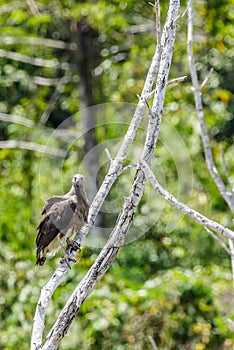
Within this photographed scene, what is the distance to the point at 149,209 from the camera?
26.3 feet

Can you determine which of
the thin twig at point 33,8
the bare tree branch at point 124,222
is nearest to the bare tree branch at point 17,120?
the thin twig at point 33,8

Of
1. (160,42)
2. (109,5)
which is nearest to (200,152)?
(109,5)

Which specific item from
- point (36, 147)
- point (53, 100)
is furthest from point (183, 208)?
point (53, 100)

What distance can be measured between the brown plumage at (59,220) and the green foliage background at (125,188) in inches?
86.1

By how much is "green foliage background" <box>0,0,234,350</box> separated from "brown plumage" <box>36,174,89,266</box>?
2.19 metres

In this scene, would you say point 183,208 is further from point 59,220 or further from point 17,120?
point 17,120

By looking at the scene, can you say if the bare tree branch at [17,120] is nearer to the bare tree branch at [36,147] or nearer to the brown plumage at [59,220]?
the bare tree branch at [36,147]

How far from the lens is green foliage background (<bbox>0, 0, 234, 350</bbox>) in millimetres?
7020

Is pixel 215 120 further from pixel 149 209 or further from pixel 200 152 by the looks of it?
pixel 149 209

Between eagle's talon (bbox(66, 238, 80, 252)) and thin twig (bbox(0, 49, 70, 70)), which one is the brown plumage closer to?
eagle's talon (bbox(66, 238, 80, 252))

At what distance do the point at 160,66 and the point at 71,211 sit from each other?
1397mm

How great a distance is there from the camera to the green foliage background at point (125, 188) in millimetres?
7020

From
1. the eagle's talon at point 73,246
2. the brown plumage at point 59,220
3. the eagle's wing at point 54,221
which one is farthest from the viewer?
the eagle's wing at point 54,221

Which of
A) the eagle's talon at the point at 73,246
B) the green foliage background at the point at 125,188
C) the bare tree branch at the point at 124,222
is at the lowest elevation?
the green foliage background at the point at 125,188
